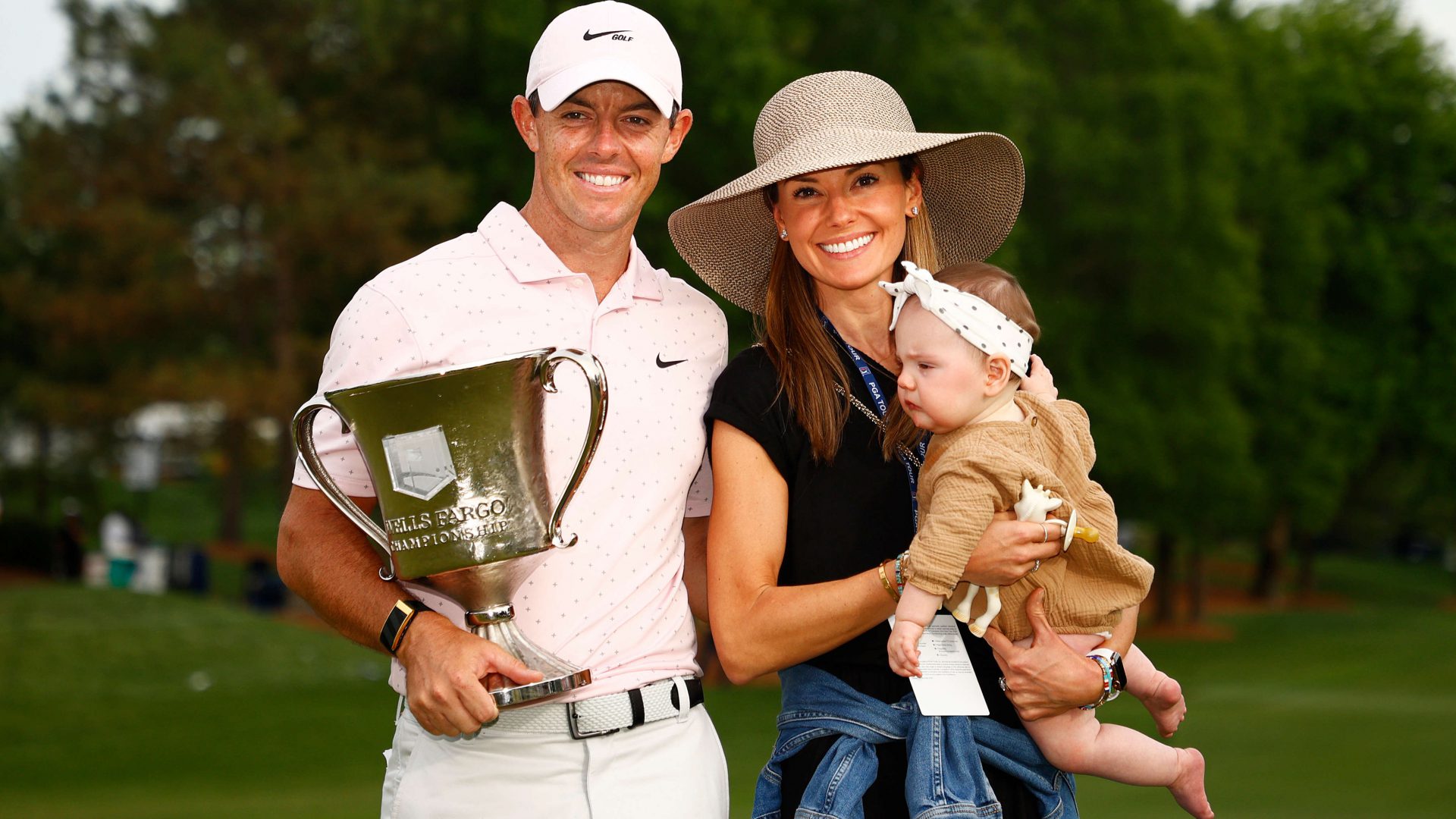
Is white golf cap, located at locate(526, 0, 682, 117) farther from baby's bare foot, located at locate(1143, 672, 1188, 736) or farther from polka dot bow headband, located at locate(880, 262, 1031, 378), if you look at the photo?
baby's bare foot, located at locate(1143, 672, 1188, 736)

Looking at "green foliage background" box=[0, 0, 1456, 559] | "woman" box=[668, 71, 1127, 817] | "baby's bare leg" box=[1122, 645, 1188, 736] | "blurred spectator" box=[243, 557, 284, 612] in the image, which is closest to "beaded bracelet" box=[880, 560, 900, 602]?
"woman" box=[668, 71, 1127, 817]

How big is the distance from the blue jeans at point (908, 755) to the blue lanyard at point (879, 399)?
40 centimetres

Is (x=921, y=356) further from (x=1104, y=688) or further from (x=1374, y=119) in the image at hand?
(x=1374, y=119)

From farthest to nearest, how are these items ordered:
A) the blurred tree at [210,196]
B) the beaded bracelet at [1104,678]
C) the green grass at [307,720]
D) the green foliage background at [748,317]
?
the blurred tree at [210,196] < the green foliage background at [748,317] < the green grass at [307,720] < the beaded bracelet at [1104,678]

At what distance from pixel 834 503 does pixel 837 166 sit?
2.34 feet

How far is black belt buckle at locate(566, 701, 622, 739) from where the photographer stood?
3.07m

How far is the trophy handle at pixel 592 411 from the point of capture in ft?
9.09

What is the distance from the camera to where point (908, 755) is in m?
3.05

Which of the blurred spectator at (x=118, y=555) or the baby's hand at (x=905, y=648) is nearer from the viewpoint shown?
the baby's hand at (x=905, y=648)

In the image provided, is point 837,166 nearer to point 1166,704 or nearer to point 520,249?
point 520,249

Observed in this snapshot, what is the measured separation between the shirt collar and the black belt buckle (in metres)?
0.89

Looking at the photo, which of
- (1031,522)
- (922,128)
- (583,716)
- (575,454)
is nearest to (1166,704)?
(1031,522)

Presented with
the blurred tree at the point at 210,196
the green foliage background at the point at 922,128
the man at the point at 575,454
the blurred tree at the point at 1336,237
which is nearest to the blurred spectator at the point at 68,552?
the green foliage background at the point at 922,128

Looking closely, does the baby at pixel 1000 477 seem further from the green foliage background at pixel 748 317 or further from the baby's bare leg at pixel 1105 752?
the green foliage background at pixel 748 317
